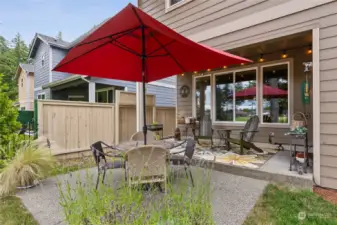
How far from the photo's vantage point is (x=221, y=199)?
2619mm

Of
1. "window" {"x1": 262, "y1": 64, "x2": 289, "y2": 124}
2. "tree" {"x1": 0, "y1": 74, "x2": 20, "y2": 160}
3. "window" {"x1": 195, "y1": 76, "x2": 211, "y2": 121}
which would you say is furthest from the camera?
"window" {"x1": 195, "y1": 76, "x2": 211, "y2": 121}

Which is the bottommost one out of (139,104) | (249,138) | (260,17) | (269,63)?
(249,138)

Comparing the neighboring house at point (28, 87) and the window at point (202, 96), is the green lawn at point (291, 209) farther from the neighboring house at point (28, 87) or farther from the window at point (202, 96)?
the neighboring house at point (28, 87)

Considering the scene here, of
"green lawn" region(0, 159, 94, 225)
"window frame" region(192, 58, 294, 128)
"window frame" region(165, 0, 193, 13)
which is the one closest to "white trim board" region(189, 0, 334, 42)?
"window frame" region(165, 0, 193, 13)

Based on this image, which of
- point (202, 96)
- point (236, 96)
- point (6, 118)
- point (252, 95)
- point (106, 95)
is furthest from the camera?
point (106, 95)

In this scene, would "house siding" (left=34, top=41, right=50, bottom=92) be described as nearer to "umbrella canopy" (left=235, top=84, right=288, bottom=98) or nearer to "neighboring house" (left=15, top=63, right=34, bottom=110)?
"neighboring house" (left=15, top=63, right=34, bottom=110)

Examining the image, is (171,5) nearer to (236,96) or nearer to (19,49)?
(236,96)

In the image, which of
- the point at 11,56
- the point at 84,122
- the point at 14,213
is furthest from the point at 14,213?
the point at 11,56

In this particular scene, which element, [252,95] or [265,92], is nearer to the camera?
[265,92]

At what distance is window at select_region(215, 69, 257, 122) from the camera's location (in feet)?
18.7

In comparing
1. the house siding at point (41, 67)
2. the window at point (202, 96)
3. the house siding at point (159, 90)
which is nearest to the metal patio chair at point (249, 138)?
the window at point (202, 96)

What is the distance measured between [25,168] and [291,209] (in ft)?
12.7

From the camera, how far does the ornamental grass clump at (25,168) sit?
9.44ft

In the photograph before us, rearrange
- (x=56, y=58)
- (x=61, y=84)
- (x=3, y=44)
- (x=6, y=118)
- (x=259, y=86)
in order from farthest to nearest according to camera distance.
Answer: (x=3, y=44), (x=56, y=58), (x=61, y=84), (x=259, y=86), (x=6, y=118)
